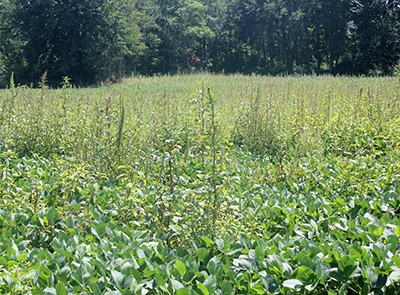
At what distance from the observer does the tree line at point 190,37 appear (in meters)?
26.4

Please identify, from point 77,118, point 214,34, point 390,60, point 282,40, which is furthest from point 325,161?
point 214,34

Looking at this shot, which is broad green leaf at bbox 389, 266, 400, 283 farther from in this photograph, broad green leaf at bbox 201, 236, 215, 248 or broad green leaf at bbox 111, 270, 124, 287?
broad green leaf at bbox 111, 270, 124, 287

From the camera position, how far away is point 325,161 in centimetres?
476

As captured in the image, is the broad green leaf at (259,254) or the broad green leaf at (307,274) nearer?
the broad green leaf at (307,274)

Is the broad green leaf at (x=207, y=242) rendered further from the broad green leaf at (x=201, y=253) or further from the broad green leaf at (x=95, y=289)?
the broad green leaf at (x=95, y=289)

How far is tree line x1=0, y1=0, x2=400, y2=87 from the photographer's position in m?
26.4

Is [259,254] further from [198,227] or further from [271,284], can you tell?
[198,227]

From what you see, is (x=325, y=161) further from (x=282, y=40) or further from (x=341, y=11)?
(x=282, y=40)

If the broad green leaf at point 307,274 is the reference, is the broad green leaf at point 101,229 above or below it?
above

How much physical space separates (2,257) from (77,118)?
4.11m

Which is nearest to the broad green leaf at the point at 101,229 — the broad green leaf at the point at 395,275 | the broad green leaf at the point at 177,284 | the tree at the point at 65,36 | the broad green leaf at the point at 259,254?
the broad green leaf at the point at 177,284

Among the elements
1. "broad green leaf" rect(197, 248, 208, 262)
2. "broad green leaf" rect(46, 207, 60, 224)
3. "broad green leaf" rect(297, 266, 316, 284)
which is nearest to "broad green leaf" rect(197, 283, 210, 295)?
"broad green leaf" rect(197, 248, 208, 262)

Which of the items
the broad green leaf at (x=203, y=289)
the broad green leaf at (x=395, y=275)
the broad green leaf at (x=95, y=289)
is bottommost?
the broad green leaf at (x=395, y=275)

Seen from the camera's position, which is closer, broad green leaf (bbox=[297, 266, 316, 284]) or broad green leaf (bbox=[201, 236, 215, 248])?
broad green leaf (bbox=[297, 266, 316, 284])
